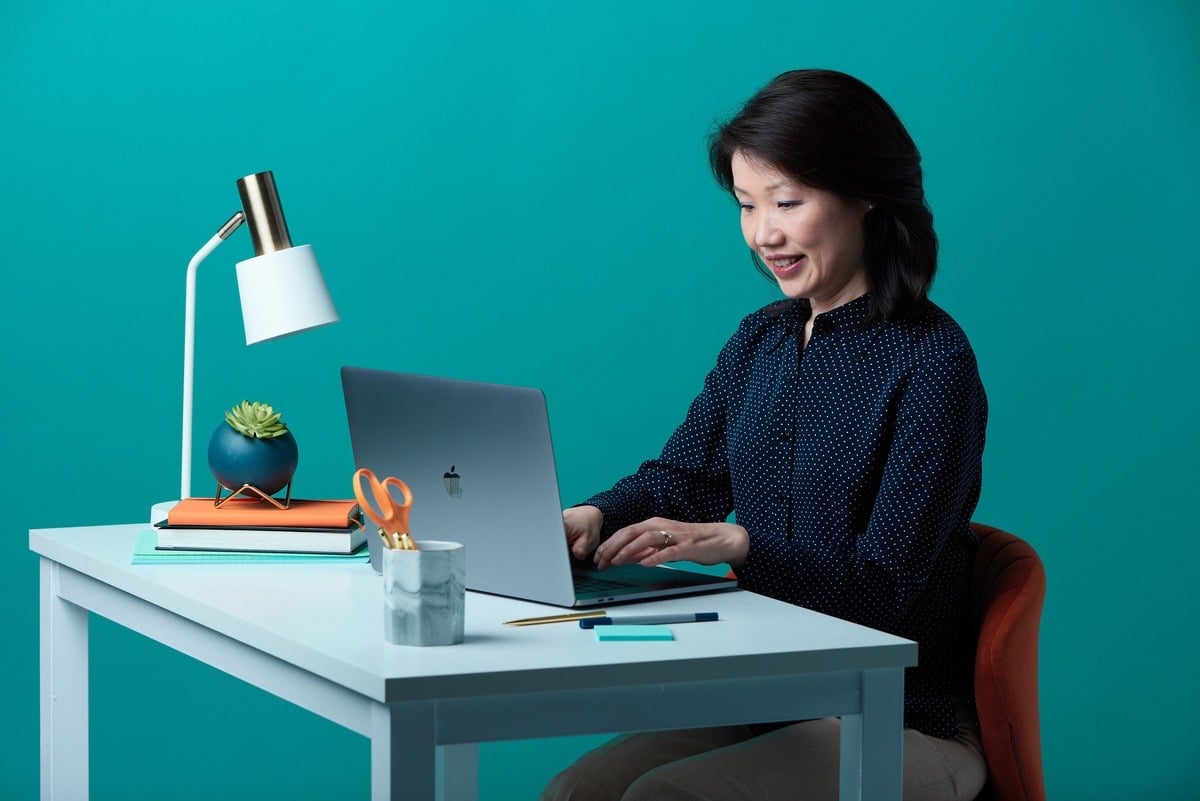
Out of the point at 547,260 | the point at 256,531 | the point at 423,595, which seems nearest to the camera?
the point at 423,595

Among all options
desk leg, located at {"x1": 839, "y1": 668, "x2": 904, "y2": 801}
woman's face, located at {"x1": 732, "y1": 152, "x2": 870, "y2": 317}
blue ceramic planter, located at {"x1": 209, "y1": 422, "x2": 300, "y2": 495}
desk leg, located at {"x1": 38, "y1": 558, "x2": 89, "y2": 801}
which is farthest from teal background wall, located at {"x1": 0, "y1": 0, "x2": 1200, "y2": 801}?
desk leg, located at {"x1": 839, "y1": 668, "x2": 904, "y2": 801}

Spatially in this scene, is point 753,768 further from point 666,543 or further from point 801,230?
point 801,230

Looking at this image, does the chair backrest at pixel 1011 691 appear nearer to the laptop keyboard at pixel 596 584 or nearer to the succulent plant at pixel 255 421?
the laptop keyboard at pixel 596 584

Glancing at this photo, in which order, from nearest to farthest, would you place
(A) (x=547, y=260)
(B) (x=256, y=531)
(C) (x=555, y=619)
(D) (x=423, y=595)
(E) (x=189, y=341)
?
(D) (x=423, y=595)
(C) (x=555, y=619)
(B) (x=256, y=531)
(E) (x=189, y=341)
(A) (x=547, y=260)

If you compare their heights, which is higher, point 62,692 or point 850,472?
point 850,472

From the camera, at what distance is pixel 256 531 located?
1795 millimetres

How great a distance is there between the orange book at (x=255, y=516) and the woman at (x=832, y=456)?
0.28 m

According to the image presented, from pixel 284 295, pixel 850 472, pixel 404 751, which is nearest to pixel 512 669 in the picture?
pixel 404 751

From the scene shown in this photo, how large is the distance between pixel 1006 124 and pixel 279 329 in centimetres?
195

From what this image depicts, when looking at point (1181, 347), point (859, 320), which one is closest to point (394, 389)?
point (859, 320)

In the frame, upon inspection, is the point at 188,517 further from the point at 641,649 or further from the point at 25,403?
the point at 25,403

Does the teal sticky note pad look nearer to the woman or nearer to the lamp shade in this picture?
the woman

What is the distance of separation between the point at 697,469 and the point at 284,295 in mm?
633

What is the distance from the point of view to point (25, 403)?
302cm
